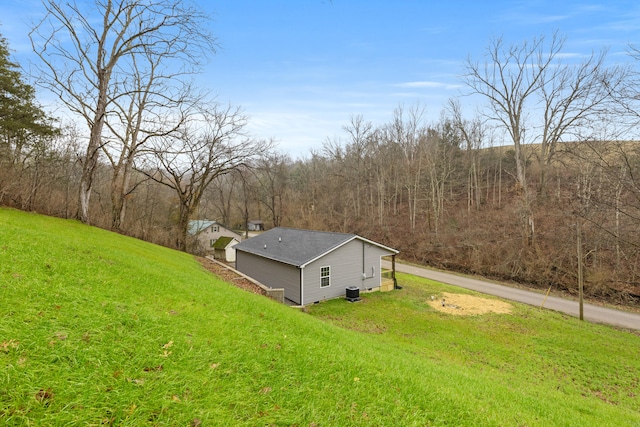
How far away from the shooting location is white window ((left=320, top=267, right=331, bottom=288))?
14963 millimetres

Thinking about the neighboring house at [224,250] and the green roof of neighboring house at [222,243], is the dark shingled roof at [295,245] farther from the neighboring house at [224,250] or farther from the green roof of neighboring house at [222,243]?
the green roof of neighboring house at [222,243]

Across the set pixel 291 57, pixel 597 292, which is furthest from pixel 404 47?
pixel 597 292

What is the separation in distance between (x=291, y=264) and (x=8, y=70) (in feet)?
58.5

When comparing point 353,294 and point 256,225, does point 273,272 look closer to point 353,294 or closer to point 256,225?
point 353,294

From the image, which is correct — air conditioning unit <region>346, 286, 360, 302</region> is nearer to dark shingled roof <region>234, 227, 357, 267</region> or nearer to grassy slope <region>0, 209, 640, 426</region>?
dark shingled roof <region>234, 227, 357, 267</region>

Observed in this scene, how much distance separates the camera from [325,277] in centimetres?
1509

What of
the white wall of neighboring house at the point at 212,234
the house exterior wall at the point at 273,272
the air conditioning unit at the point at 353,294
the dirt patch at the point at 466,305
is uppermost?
the white wall of neighboring house at the point at 212,234

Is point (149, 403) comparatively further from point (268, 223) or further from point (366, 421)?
point (268, 223)

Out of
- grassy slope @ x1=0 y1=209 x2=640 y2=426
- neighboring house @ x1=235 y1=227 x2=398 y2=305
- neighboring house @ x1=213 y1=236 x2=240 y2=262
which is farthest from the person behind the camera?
neighboring house @ x1=213 y1=236 x2=240 y2=262

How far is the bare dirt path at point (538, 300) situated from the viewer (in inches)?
519

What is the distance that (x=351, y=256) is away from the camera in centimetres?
1602

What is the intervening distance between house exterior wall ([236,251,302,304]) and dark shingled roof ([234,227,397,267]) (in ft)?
1.28

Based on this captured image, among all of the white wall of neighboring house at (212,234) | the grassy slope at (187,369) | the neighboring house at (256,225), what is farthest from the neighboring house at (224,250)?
the grassy slope at (187,369)

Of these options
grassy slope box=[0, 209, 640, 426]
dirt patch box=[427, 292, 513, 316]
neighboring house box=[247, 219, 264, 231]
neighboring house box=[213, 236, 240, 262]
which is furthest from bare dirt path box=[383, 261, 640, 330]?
neighboring house box=[247, 219, 264, 231]
